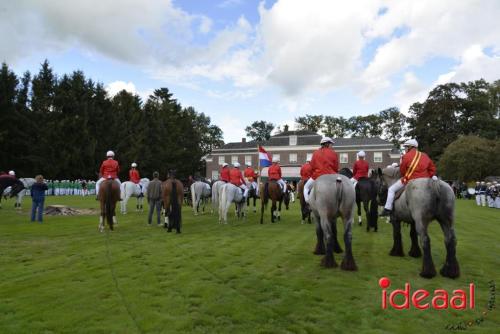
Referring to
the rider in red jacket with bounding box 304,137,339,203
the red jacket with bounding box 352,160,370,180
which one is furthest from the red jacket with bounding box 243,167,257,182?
the rider in red jacket with bounding box 304,137,339,203

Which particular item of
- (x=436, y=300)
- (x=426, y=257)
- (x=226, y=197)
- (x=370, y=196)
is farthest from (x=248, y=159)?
(x=436, y=300)

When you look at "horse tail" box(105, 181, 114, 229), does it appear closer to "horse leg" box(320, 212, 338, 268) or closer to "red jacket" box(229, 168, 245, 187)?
"red jacket" box(229, 168, 245, 187)

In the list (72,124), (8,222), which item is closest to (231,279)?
(8,222)

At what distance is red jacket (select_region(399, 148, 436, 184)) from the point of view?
7825 mm

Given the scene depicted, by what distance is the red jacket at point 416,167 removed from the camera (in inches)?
308

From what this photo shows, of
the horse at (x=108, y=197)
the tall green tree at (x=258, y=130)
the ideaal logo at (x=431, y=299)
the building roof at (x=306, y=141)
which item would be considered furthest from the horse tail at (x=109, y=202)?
the tall green tree at (x=258, y=130)

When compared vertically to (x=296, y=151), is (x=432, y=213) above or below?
below

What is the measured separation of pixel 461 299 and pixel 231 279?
3.67 m

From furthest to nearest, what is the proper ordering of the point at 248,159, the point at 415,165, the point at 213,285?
the point at 248,159 < the point at 415,165 < the point at 213,285

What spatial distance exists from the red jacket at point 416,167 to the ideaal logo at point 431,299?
8.32 feet

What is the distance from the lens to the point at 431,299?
5.86 metres

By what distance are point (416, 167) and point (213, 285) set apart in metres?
4.71

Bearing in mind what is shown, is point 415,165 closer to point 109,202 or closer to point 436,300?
point 436,300

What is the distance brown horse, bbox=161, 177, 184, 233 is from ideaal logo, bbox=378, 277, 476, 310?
828cm
